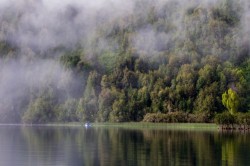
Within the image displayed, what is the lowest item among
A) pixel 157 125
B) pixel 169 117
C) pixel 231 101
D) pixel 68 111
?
pixel 157 125

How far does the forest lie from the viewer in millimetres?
154375

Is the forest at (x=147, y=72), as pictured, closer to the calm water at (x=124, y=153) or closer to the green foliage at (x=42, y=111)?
the green foliage at (x=42, y=111)

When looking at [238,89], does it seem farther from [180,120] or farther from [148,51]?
[148,51]

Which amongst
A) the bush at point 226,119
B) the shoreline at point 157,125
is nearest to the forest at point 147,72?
the shoreline at point 157,125

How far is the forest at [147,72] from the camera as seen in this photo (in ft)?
506

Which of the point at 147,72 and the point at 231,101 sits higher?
the point at 147,72

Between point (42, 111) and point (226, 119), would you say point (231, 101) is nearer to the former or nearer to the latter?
point (226, 119)

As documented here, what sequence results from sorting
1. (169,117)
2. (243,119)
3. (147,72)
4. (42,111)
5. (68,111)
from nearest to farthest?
(243,119)
(169,117)
(68,111)
(42,111)
(147,72)

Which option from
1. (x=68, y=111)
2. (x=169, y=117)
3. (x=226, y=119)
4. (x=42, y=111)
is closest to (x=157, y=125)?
(x=169, y=117)

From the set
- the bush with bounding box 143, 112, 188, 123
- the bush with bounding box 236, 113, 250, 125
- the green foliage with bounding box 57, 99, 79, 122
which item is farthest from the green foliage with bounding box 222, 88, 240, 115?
the green foliage with bounding box 57, 99, 79, 122

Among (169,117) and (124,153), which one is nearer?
(124,153)

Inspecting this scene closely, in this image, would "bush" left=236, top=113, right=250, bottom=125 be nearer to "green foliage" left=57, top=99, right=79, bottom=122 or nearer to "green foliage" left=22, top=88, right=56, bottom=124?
"green foliage" left=57, top=99, right=79, bottom=122

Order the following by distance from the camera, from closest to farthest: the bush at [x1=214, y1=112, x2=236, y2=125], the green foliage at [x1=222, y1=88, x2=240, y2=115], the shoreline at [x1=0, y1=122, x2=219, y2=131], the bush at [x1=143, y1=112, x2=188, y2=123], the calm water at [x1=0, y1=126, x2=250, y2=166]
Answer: the calm water at [x1=0, y1=126, x2=250, y2=166], the bush at [x1=214, y1=112, x2=236, y2=125], the shoreline at [x1=0, y1=122, x2=219, y2=131], the green foliage at [x1=222, y1=88, x2=240, y2=115], the bush at [x1=143, y1=112, x2=188, y2=123]

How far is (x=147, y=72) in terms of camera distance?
567 feet
